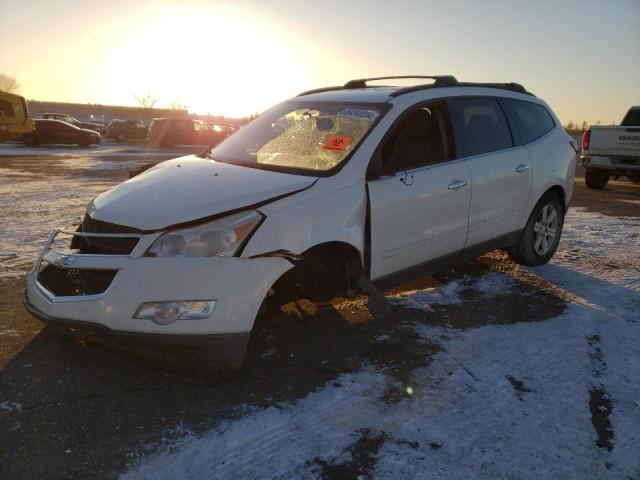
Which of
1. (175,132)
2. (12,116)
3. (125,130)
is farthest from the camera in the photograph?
(125,130)

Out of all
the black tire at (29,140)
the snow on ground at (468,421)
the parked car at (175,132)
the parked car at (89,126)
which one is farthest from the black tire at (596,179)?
the parked car at (89,126)

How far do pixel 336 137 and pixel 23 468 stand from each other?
2.65 m

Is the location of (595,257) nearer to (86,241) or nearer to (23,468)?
(86,241)

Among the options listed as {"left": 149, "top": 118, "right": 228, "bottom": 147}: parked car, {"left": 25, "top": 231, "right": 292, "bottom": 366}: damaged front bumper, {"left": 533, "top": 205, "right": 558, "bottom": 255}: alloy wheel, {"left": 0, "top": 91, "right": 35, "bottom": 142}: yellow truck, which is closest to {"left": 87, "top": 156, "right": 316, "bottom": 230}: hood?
{"left": 25, "top": 231, "right": 292, "bottom": 366}: damaged front bumper

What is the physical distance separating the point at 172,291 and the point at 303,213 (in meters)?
0.87

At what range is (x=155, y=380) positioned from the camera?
2918 mm

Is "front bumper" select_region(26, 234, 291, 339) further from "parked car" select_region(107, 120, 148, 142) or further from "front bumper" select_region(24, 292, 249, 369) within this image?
"parked car" select_region(107, 120, 148, 142)

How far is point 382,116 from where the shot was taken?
3.60m

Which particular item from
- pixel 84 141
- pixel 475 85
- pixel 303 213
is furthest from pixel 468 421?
pixel 84 141

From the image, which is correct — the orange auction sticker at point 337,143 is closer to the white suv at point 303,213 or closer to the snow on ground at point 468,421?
the white suv at point 303,213

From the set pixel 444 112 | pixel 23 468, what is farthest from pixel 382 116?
pixel 23 468

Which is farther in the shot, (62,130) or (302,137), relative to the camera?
(62,130)

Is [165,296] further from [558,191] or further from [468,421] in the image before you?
[558,191]

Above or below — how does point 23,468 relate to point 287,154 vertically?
below
